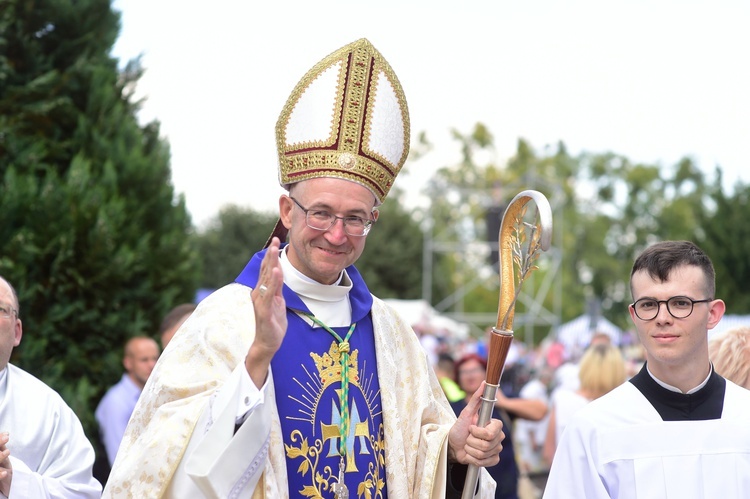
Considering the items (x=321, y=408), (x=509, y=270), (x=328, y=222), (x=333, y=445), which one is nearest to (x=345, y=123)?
(x=328, y=222)

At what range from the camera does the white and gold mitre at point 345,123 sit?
11.9ft

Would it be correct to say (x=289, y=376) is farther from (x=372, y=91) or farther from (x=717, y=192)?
(x=717, y=192)

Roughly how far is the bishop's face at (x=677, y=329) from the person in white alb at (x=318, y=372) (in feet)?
2.10

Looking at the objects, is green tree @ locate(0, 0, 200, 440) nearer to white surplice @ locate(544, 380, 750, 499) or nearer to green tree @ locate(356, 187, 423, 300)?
white surplice @ locate(544, 380, 750, 499)

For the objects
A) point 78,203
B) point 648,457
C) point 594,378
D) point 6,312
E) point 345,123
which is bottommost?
point 648,457

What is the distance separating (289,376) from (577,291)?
49043mm

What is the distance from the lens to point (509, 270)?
3611 mm

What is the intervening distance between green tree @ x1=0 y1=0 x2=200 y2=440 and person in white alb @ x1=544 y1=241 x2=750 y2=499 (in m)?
3.79

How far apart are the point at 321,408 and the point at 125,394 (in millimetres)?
3073

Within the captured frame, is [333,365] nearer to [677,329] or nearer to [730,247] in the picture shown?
[677,329]

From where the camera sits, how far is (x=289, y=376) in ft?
11.6

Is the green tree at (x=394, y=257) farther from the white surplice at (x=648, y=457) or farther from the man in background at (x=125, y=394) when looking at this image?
the white surplice at (x=648, y=457)

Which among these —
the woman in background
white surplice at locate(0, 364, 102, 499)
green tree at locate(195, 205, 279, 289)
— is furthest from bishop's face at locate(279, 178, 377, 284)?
green tree at locate(195, 205, 279, 289)

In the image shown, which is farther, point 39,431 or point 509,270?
point 39,431
